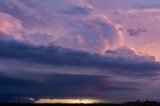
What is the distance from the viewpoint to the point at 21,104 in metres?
86.1

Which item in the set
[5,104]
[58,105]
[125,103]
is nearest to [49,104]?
[58,105]

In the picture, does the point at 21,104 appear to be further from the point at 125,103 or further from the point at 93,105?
the point at 125,103

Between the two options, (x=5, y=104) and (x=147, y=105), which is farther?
(x=5, y=104)

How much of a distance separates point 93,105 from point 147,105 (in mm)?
21007

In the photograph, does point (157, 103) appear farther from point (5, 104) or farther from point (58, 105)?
point (5, 104)

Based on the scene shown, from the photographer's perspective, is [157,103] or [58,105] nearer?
[157,103]

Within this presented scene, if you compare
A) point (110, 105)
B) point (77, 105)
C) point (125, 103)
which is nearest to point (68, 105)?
point (77, 105)

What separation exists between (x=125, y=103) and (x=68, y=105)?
1808 cm

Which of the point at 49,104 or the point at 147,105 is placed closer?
the point at 147,105

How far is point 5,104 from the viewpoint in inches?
3408

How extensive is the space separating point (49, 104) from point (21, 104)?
5.05 metres

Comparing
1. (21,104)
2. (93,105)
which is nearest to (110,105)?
(93,105)

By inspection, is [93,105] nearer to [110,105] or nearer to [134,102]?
[110,105]

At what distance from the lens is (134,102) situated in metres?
67.7
